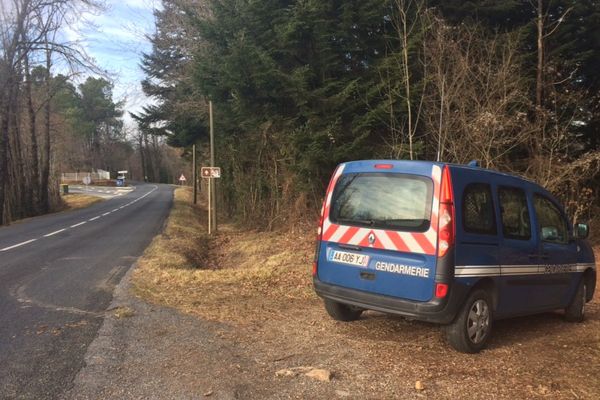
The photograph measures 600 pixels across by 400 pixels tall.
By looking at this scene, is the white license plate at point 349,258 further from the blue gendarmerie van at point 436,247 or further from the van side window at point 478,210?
the van side window at point 478,210

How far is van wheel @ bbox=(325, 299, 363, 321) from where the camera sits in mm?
6141

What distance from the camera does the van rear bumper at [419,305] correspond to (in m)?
4.93

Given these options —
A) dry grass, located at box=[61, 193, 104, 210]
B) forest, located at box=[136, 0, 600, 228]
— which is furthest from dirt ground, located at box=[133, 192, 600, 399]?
dry grass, located at box=[61, 193, 104, 210]

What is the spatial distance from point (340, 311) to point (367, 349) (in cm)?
98

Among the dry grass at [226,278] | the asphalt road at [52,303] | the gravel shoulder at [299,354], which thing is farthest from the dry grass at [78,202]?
the gravel shoulder at [299,354]

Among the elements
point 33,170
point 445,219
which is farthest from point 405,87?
point 33,170

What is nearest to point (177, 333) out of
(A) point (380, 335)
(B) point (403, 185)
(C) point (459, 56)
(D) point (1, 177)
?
(A) point (380, 335)

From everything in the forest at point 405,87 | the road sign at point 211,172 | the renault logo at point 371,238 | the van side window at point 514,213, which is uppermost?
the forest at point 405,87

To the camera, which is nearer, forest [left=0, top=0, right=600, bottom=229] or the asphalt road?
the asphalt road

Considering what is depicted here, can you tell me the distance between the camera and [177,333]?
5.72 meters

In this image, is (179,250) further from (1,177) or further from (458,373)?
(1,177)

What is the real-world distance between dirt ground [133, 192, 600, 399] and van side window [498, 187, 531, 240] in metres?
1.16

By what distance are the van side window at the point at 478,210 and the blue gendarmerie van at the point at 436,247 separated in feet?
0.03

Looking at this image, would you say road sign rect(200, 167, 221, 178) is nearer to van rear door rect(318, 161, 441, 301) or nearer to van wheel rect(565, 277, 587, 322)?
van rear door rect(318, 161, 441, 301)
